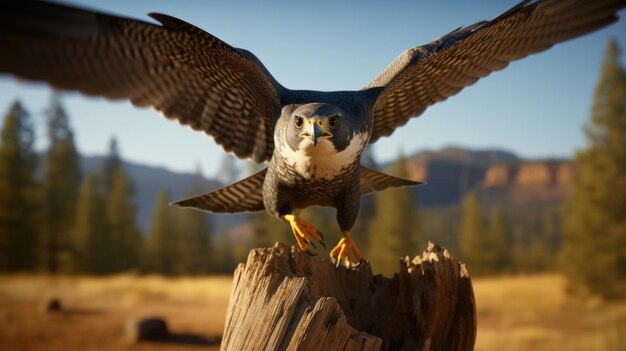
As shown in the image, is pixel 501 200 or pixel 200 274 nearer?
pixel 200 274

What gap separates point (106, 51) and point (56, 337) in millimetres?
13293

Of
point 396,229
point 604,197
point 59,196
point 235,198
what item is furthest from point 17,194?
point 604,197

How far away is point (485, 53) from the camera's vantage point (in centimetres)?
423

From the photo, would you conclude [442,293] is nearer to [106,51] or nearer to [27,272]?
[106,51]

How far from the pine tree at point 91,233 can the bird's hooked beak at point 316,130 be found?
26864 millimetres

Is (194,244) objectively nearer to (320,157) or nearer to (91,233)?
(91,233)

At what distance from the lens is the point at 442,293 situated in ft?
9.85

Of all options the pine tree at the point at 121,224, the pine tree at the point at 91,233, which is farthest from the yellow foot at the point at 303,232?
the pine tree at the point at 121,224

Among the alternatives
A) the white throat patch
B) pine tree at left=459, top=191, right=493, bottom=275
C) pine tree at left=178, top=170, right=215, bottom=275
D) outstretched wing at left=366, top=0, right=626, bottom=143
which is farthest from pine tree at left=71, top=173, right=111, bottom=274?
the white throat patch

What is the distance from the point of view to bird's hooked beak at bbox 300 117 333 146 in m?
2.73

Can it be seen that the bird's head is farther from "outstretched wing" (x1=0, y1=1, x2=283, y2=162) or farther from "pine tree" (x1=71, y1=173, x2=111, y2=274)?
"pine tree" (x1=71, y1=173, x2=111, y2=274)

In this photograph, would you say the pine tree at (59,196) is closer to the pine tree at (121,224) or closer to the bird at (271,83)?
the pine tree at (121,224)

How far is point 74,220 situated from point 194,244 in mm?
9002

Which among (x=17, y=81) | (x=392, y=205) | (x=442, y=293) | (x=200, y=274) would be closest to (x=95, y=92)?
(x=17, y=81)
